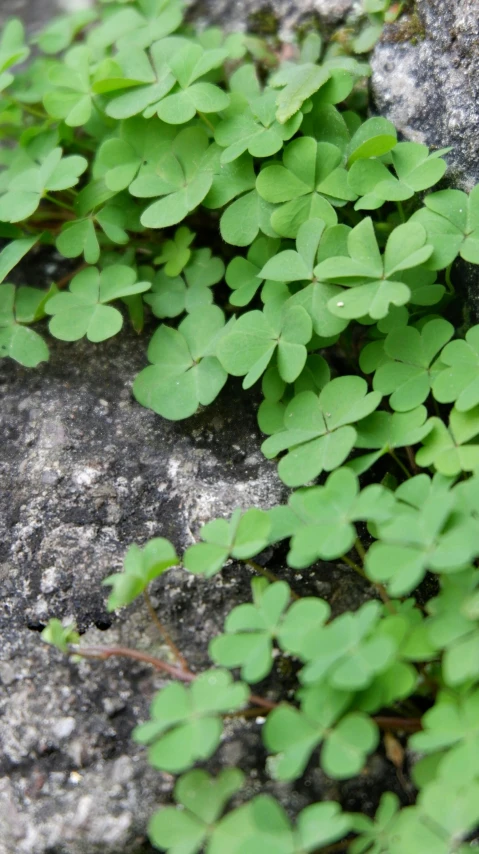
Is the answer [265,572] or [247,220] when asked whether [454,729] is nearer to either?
[265,572]

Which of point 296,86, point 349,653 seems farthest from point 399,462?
point 296,86

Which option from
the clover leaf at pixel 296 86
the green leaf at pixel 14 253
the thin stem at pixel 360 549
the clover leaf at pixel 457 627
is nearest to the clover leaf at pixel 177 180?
the clover leaf at pixel 296 86

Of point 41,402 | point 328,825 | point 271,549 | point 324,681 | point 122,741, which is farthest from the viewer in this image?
point 41,402

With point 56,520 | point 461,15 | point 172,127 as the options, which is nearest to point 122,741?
point 56,520

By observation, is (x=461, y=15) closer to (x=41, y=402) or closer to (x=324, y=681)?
(x=41, y=402)

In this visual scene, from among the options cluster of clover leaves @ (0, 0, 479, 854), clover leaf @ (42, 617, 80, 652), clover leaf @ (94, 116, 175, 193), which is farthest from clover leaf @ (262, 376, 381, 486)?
clover leaf @ (94, 116, 175, 193)

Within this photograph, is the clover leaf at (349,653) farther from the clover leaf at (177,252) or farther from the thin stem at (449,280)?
the clover leaf at (177,252)
